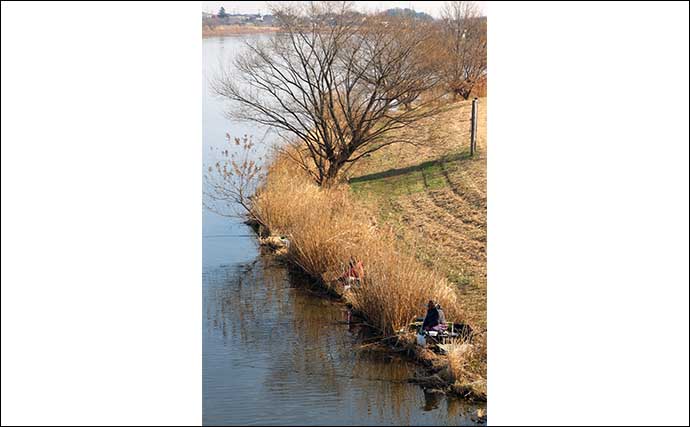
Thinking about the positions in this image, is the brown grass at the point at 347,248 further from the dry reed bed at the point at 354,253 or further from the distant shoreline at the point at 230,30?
the distant shoreline at the point at 230,30

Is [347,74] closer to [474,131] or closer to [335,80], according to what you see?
[335,80]

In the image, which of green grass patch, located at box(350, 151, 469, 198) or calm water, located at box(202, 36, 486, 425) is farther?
green grass patch, located at box(350, 151, 469, 198)

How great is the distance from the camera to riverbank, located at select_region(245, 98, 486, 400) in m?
9.22

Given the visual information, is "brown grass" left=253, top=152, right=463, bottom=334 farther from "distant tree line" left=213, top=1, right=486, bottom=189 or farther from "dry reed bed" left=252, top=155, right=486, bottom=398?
"distant tree line" left=213, top=1, right=486, bottom=189

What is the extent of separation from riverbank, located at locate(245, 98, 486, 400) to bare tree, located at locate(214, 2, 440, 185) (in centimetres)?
52

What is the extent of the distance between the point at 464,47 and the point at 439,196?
227 cm

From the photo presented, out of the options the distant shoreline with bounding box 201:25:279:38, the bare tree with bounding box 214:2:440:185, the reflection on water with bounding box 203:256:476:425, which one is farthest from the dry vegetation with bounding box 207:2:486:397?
the reflection on water with bounding box 203:256:476:425

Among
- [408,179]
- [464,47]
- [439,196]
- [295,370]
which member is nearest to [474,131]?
[439,196]
